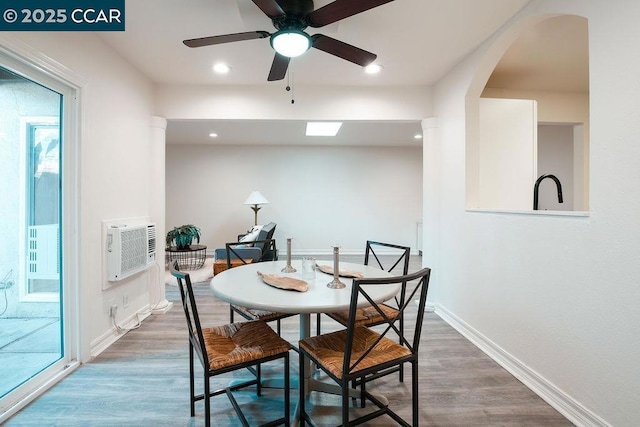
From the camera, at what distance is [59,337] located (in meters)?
2.08

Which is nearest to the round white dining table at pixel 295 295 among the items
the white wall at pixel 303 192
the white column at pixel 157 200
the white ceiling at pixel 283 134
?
the white column at pixel 157 200

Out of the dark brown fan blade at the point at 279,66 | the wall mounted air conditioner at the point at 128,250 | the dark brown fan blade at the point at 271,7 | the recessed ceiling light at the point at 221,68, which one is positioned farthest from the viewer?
the recessed ceiling light at the point at 221,68

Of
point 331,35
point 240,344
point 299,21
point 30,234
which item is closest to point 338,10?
point 299,21

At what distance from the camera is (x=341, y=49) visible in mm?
1843

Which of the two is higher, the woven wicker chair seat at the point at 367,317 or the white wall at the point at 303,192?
the white wall at the point at 303,192

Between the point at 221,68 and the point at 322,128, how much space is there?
251 centimetres

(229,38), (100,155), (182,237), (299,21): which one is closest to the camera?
(299,21)

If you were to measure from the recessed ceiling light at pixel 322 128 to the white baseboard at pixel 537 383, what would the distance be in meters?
3.42

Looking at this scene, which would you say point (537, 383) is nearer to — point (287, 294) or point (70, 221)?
point (287, 294)

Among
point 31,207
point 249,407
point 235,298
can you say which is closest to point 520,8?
point 235,298

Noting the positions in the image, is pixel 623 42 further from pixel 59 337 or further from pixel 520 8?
pixel 59 337

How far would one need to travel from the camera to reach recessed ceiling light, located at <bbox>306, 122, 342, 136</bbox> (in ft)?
15.6

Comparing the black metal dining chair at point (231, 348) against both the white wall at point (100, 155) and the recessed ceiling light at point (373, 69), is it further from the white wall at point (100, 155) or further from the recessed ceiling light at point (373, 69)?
the recessed ceiling light at point (373, 69)

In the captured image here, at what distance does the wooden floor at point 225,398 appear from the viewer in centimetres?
158
